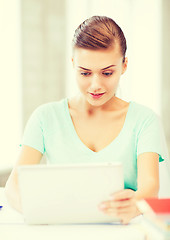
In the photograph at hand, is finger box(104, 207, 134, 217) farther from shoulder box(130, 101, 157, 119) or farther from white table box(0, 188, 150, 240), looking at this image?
shoulder box(130, 101, 157, 119)

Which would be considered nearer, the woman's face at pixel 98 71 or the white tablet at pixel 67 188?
the white tablet at pixel 67 188

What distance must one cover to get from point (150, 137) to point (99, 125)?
0.81 feet

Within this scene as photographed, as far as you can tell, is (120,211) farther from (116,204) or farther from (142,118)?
(142,118)

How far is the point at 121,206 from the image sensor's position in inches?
37.7

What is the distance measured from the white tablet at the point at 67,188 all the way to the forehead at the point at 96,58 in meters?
0.52

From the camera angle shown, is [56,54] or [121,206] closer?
[121,206]

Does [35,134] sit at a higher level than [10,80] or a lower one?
lower

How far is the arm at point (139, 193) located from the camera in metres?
0.93

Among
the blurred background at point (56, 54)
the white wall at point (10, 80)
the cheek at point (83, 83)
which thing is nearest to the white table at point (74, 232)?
the cheek at point (83, 83)

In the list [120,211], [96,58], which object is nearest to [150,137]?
[96,58]

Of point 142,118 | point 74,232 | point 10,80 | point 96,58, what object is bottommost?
point 74,232

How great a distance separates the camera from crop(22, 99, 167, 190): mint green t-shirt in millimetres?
1433

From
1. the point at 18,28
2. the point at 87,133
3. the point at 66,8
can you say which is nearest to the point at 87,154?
the point at 87,133

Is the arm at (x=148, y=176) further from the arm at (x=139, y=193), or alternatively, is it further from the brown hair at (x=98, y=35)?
the brown hair at (x=98, y=35)
